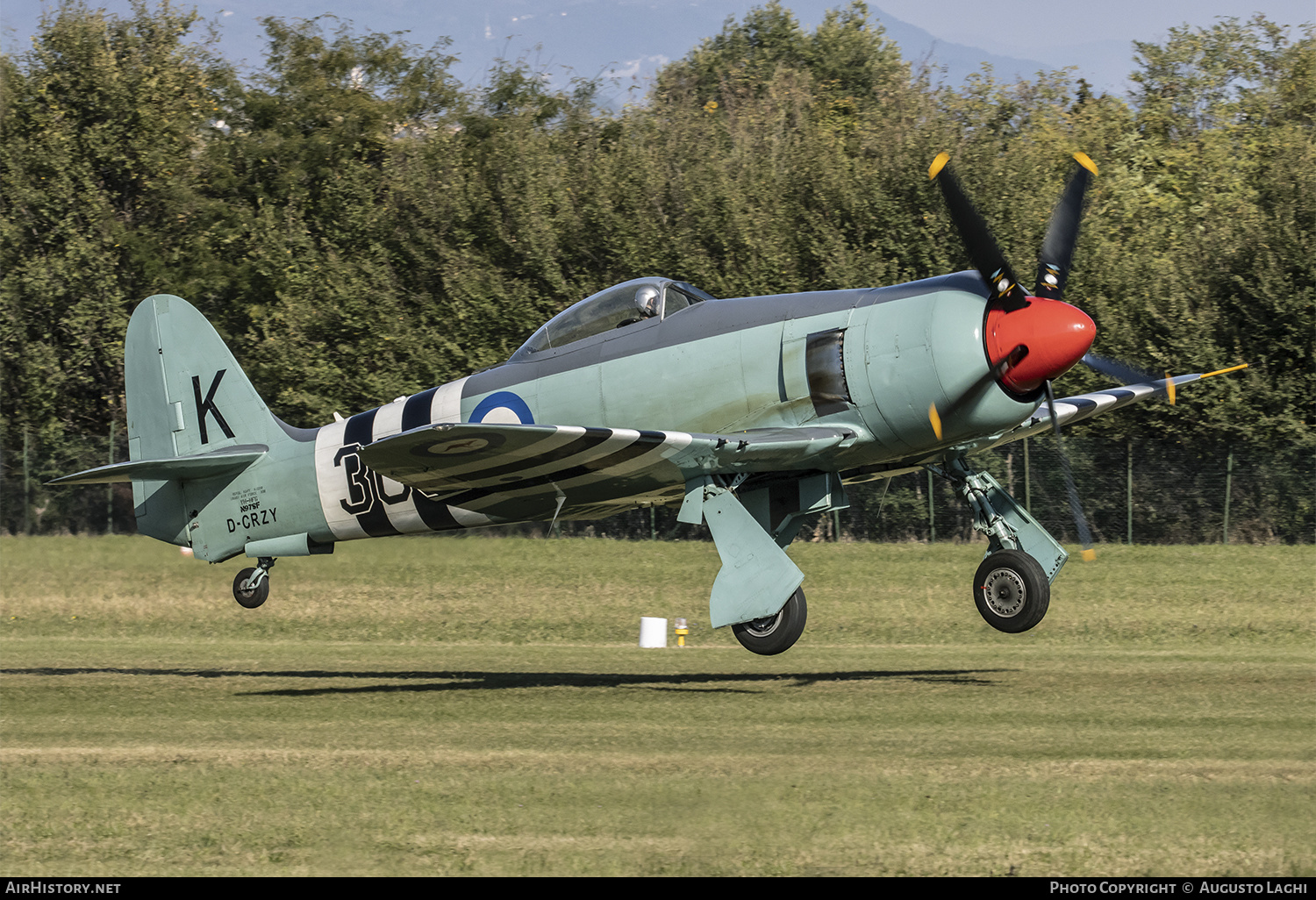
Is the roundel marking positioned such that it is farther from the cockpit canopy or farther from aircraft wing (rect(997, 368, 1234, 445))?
aircraft wing (rect(997, 368, 1234, 445))

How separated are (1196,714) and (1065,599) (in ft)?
34.4

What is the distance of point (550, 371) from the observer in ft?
42.2

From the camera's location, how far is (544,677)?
48.5ft

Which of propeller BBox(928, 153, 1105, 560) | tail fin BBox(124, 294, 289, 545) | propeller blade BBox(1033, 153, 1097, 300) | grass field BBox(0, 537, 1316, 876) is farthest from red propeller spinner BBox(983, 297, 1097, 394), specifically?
tail fin BBox(124, 294, 289, 545)

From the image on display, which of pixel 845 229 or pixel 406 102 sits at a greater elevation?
pixel 406 102

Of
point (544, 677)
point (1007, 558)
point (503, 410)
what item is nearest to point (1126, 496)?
point (1007, 558)

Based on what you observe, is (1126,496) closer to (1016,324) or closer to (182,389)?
(1016,324)

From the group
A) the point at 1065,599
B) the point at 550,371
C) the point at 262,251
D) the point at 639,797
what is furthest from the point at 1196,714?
the point at 262,251

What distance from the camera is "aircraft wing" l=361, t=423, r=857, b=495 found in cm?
1090

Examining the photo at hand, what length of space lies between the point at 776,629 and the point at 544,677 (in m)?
3.80

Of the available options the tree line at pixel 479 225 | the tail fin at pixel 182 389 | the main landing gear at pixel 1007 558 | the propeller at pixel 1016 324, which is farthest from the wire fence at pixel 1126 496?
the propeller at pixel 1016 324

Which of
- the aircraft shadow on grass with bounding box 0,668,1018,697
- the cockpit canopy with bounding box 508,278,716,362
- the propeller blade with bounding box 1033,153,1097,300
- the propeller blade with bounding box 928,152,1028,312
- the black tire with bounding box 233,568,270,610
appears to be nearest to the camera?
the propeller blade with bounding box 928,152,1028,312

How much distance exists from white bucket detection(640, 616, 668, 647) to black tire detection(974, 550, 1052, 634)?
6.27 meters
